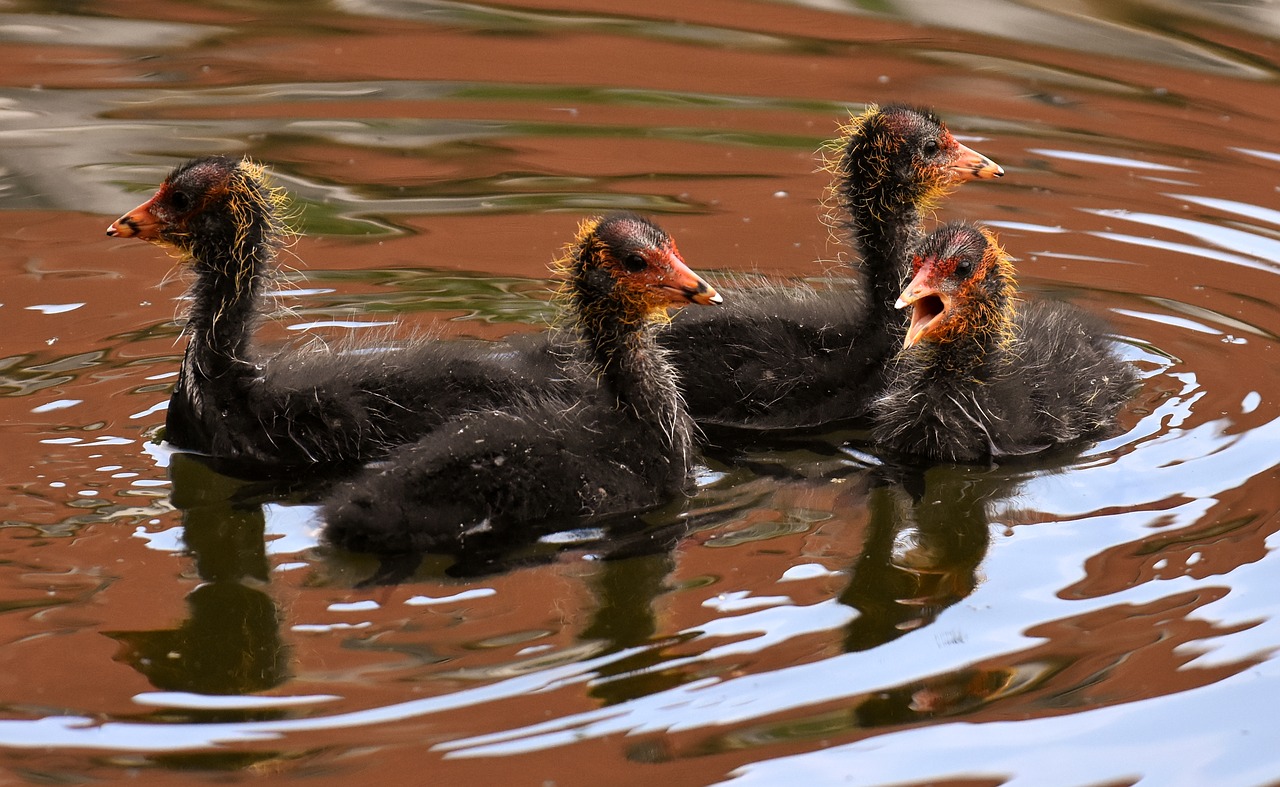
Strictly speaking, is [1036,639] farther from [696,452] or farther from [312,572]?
[312,572]

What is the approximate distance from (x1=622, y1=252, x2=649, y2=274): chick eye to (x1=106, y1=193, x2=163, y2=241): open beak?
1829 mm

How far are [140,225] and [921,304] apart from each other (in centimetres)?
301

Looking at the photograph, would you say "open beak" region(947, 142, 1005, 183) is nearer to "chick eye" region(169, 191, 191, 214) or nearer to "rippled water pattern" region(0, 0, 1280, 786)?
"rippled water pattern" region(0, 0, 1280, 786)

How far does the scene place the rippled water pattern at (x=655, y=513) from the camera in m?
4.32

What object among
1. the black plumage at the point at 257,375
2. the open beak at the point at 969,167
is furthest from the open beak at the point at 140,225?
the open beak at the point at 969,167

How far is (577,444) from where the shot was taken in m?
5.66

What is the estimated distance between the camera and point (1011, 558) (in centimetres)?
539

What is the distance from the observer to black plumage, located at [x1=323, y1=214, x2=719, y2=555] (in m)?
5.30

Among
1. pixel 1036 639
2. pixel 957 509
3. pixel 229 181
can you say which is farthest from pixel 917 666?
pixel 229 181

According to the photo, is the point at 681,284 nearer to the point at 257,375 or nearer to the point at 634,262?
the point at 634,262

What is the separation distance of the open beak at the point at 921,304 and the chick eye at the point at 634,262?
36.9 inches

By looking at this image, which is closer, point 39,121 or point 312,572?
point 312,572

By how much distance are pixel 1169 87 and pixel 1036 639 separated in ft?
23.1

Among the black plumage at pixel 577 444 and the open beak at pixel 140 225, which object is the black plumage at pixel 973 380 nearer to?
the black plumage at pixel 577 444
